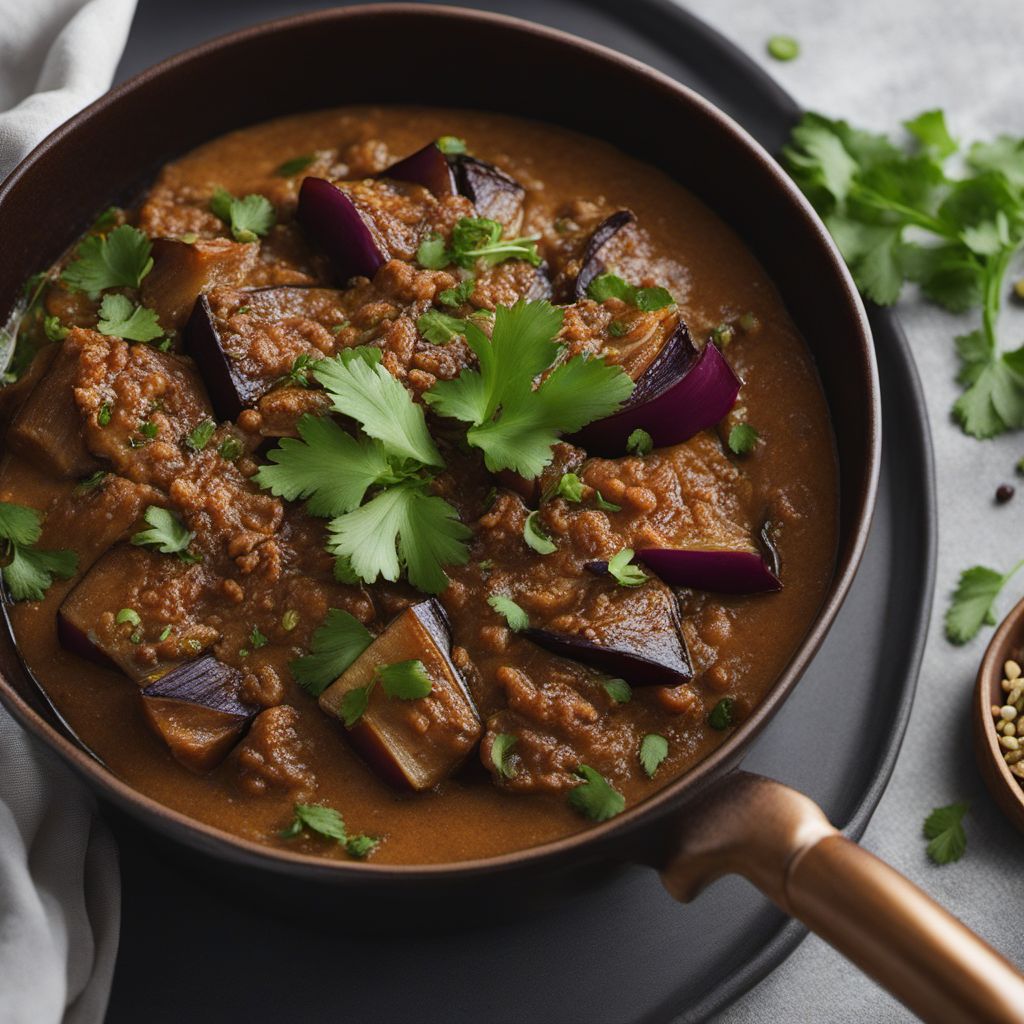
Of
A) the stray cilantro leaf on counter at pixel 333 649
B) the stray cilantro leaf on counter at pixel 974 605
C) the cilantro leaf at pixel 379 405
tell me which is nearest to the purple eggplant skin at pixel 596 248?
the cilantro leaf at pixel 379 405

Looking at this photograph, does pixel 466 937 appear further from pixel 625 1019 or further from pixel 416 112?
pixel 416 112

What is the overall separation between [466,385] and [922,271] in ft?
7.02

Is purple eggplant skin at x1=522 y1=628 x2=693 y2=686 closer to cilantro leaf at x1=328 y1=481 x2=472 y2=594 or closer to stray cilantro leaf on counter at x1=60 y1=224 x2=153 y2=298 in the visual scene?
cilantro leaf at x1=328 y1=481 x2=472 y2=594

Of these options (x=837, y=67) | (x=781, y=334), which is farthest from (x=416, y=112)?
(x=837, y=67)

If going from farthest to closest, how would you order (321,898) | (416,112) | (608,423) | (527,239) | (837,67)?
(837,67) → (416,112) → (527,239) → (608,423) → (321,898)

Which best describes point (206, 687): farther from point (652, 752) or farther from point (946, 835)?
point (946, 835)

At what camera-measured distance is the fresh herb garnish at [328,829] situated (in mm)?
3740

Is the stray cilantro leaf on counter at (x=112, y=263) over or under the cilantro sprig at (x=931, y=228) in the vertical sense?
over

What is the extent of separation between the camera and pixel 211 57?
15.4 ft

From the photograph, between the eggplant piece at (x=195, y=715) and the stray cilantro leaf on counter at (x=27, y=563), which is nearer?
the eggplant piece at (x=195, y=715)

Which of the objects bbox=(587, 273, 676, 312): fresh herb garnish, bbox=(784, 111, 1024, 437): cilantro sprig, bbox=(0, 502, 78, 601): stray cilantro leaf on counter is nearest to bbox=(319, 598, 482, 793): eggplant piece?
bbox=(0, 502, 78, 601): stray cilantro leaf on counter

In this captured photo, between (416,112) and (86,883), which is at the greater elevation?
(416,112)

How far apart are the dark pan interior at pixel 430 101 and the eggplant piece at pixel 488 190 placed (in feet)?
1.46

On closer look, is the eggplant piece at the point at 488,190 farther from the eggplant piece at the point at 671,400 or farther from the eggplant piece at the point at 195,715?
the eggplant piece at the point at 195,715
